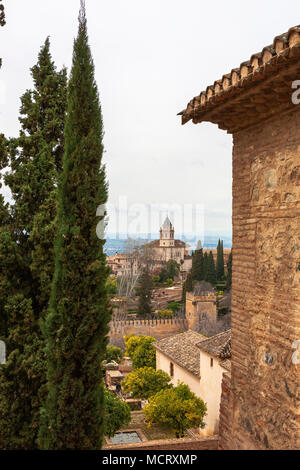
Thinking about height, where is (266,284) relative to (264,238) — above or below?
below

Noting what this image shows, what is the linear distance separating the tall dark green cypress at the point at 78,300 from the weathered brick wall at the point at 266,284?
63.8 inches

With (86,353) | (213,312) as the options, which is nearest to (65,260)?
(86,353)

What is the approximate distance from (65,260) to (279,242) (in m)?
2.44

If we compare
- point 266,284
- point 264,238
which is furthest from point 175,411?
point 264,238

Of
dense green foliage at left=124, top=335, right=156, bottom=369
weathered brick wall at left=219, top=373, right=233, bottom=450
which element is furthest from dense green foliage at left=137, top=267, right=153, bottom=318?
weathered brick wall at left=219, top=373, right=233, bottom=450

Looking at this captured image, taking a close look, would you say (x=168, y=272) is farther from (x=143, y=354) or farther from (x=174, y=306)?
(x=143, y=354)

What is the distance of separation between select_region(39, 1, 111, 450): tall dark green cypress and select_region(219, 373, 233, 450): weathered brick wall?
1434 millimetres

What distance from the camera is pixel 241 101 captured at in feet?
11.4

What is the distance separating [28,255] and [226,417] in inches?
145

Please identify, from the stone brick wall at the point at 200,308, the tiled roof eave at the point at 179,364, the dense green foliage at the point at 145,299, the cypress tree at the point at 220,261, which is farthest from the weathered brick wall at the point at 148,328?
the cypress tree at the point at 220,261

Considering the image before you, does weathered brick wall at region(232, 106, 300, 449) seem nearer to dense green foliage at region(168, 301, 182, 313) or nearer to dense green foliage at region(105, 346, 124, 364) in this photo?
dense green foliage at region(105, 346, 124, 364)

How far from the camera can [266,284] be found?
360 cm

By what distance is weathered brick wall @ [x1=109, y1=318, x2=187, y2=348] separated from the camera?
3266 cm
